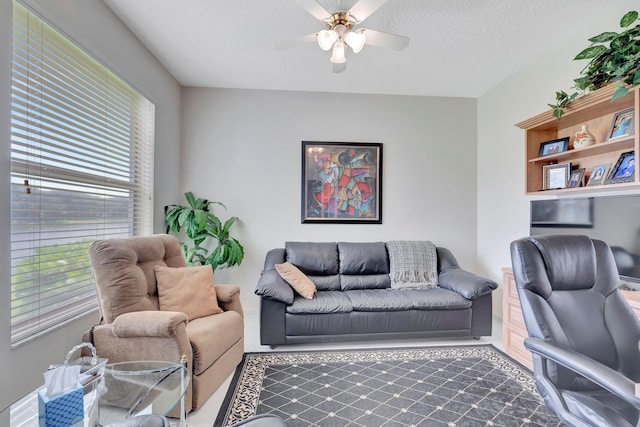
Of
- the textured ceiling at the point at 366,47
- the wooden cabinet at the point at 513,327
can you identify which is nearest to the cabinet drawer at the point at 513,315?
the wooden cabinet at the point at 513,327

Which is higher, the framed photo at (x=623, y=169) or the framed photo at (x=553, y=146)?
the framed photo at (x=553, y=146)

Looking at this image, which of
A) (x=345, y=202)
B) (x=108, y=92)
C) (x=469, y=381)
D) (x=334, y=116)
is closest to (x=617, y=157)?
(x=469, y=381)

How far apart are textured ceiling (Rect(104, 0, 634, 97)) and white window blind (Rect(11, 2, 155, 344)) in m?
0.71

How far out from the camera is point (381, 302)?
109 inches

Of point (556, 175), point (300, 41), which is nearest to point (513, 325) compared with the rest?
point (556, 175)

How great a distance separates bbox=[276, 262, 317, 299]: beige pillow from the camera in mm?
2828

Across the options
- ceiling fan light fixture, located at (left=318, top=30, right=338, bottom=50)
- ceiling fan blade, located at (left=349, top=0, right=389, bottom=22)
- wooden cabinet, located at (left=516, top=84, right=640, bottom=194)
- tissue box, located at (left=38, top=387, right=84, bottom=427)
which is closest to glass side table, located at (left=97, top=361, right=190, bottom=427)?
tissue box, located at (left=38, top=387, right=84, bottom=427)

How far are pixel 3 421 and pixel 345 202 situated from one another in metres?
3.16

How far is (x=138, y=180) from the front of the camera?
9.13 feet

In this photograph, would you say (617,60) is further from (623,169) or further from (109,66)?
(109,66)

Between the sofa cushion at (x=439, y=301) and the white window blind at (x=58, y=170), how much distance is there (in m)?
2.68

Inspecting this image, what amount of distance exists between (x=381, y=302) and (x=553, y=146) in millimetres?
2041

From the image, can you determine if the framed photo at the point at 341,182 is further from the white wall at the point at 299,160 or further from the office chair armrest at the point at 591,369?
the office chair armrest at the point at 591,369

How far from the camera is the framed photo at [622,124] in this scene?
1938 millimetres
